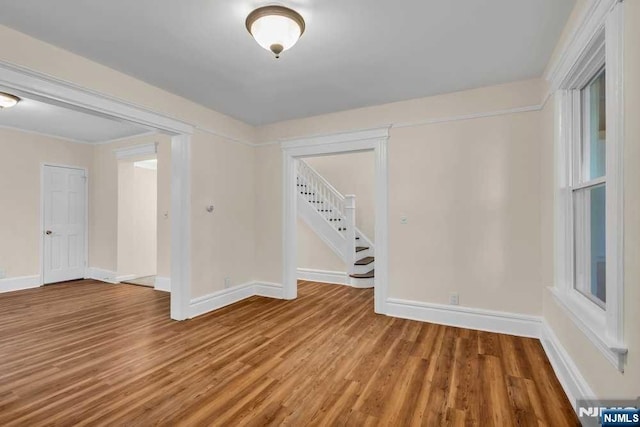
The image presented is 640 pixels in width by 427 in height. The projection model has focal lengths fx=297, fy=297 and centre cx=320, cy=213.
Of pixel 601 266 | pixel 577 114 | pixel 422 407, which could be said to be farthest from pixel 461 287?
pixel 577 114

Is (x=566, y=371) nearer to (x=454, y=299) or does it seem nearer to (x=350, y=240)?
(x=454, y=299)

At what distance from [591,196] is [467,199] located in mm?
1247

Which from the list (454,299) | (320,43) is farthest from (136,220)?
(454,299)

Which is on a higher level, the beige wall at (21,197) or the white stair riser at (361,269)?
the beige wall at (21,197)

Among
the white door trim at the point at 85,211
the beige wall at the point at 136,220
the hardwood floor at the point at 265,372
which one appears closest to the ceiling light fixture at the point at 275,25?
the hardwood floor at the point at 265,372

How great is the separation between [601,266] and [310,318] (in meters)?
2.81

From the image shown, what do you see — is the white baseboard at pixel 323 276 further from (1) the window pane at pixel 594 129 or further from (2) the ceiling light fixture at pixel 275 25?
(2) the ceiling light fixture at pixel 275 25

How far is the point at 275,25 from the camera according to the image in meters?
2.03

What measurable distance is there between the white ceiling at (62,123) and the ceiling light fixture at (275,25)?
2.57 meters

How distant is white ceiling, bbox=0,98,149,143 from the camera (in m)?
4.09

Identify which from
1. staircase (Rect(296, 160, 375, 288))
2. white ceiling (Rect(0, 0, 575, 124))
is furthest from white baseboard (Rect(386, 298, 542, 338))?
white ceiling (Rect(0, 0, 575, 124))

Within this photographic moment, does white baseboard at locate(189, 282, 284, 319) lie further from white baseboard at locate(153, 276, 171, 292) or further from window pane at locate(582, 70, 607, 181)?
window pane at locate(582, 70, 607, 181)

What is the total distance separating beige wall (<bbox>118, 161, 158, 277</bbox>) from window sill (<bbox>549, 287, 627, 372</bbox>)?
616 cm

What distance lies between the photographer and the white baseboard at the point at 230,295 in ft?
12.4
